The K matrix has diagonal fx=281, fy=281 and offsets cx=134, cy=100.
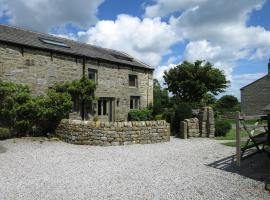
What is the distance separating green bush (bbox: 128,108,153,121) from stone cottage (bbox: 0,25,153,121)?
43cm

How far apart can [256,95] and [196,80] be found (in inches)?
395

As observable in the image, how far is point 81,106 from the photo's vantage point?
18.9 m

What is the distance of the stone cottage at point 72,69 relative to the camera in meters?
15.7

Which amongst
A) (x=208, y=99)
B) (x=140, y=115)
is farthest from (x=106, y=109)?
(x=208, y=99)

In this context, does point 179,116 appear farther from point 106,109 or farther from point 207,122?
point 106,109

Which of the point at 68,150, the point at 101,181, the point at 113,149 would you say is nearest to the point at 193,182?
the point at 101,181

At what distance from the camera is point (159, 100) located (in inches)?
1234

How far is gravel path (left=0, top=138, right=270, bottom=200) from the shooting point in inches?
240

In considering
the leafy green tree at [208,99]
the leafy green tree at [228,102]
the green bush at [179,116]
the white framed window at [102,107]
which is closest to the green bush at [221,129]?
the green bush at [179,116]

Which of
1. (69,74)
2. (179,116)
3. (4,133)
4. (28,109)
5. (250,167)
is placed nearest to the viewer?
(250,167)

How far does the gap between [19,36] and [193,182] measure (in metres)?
14.4

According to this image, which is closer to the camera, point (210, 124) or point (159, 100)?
point (210, 124)

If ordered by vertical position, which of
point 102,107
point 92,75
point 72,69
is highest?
point 72,69

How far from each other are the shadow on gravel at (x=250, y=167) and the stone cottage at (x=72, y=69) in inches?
453
